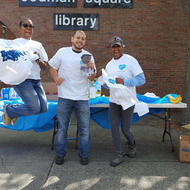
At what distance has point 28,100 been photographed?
10.2 feet

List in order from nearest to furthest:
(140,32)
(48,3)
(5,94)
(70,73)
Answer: (70,73) < (5,94) < (48,3) < (140,32)

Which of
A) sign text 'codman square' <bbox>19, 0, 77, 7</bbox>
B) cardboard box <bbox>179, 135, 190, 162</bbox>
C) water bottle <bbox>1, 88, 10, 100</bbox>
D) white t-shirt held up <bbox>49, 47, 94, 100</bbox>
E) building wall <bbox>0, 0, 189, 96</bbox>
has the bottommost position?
cardboard box <bbox>179, 135, 190, 162</bbox>

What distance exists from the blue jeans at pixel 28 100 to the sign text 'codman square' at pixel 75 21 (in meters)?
5.12

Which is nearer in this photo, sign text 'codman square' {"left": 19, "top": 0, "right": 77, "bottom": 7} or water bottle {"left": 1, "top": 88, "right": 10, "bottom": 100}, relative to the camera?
water bottle {"left": 1, "top": 88, "right": 10, "bottom": 100}

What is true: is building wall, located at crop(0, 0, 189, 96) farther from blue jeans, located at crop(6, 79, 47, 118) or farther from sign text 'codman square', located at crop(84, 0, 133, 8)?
blue jeans, located at crop(6, 79, 47, 118)

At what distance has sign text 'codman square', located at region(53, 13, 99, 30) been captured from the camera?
7.84m

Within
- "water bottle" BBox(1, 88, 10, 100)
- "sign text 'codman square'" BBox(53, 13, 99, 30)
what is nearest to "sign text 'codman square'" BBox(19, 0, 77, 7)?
"sign text 'codman square'" BBox(53, 13, 99, 30)

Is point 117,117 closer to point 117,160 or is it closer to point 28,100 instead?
point 117,160

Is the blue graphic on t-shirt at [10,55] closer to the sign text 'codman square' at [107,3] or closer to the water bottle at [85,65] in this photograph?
the water bottle at [85,65]

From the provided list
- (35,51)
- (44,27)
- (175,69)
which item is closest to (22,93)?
(35,51)

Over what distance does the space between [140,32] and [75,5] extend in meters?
2.52

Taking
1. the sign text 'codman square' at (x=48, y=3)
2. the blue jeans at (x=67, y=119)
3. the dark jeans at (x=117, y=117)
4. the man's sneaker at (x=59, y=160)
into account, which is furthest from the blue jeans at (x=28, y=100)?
the sign text 'codman square' at (x=48, y=3)

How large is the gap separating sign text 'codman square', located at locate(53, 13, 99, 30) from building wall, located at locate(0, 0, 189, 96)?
0.53 feet

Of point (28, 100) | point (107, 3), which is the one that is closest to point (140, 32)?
point (107, 3)
